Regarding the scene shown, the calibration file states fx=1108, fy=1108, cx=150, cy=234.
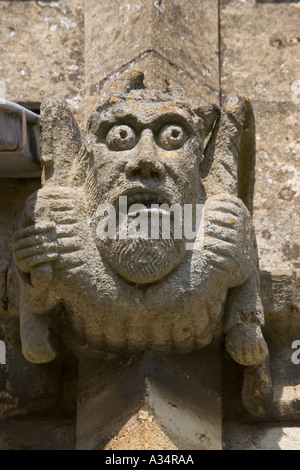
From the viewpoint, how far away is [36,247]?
3.08 m

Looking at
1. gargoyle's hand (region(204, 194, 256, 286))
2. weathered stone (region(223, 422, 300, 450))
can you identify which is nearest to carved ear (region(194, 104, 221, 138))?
gargoyle's hand (region(204, 194, 256, 286))

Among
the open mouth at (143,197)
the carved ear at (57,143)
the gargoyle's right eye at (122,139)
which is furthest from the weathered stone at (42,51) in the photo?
the open mouth at (143,197)

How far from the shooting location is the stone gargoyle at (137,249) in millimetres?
3062

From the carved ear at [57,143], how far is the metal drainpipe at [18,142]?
0.07m

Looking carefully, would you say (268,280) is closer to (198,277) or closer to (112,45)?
(198,277)

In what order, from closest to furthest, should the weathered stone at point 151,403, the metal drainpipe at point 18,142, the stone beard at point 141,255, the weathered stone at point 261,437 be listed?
the stone beard at point 141,255
the weathered stone at point 151,403
the metal drainpipe at point 18,142
the weathered stone at point 261,437

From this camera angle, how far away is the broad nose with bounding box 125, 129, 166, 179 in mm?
3066

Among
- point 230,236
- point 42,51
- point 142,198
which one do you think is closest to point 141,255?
point 142,198

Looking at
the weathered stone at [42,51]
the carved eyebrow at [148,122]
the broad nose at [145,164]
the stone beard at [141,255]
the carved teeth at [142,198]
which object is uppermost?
the weathered stone at [42,51]

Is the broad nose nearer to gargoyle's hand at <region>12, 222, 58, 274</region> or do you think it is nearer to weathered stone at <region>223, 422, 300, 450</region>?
gargoyle's hand at <region>12, 222, 58, 274</region>

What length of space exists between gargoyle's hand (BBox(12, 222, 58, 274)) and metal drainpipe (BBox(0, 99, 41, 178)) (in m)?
0.28

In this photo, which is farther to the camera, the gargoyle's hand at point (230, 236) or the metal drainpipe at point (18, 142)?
the metal drainpipe at point (18, 142)

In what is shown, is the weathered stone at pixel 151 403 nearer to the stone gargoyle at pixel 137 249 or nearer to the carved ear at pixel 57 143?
the stone gargoyle at pixel 137 249
